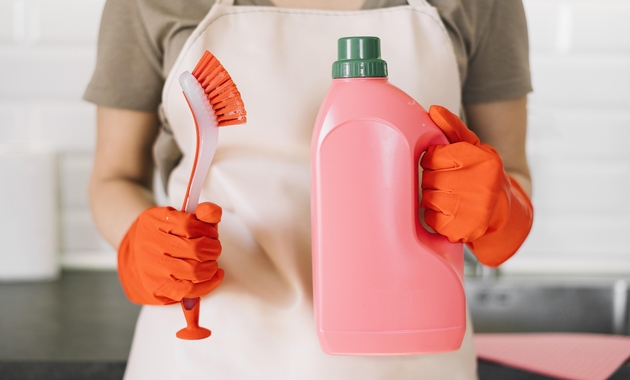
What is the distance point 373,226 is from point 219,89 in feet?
0.55

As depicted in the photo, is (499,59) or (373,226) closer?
(373,226)

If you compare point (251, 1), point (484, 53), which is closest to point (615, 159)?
point (484, 53)

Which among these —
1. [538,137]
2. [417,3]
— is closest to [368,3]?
[417,3]

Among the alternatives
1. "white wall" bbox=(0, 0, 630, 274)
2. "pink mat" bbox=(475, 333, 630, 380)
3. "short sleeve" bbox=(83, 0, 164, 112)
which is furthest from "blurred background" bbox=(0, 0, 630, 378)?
"short sleeve" bbox=(83, 0, 164, 112)

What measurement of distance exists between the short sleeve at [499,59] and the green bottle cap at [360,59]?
0.88 feet

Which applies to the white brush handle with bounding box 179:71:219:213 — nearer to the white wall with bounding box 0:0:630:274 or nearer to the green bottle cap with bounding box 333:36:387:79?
the green bottle cap with bounding box 333:36:387:79

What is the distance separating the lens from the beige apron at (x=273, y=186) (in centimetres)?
64

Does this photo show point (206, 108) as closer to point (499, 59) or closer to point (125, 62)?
point (125, 62)

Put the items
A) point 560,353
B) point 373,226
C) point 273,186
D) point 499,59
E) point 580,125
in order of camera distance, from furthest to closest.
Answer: point 580,125 → point 560,353 → point 499,59 → point 273,186 → point 373,226

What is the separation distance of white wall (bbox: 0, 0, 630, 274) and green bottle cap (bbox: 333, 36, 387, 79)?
0.94 metres

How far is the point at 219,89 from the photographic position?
1.77 feet

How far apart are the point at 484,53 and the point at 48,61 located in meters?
0.94

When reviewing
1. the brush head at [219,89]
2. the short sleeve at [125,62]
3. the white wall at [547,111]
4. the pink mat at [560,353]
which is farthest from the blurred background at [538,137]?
the brush head at [219,89]

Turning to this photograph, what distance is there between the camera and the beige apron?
0.64m
